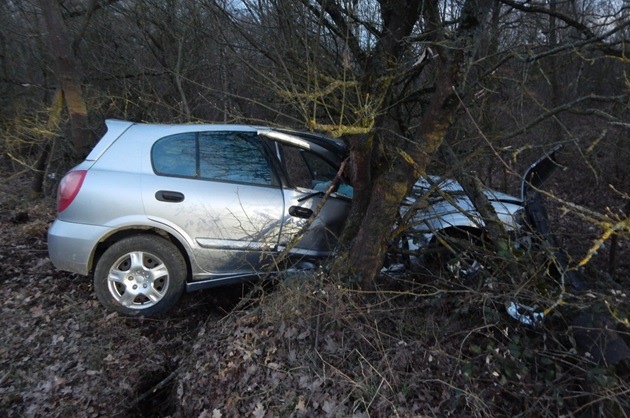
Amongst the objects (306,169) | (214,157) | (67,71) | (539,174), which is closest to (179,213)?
(214,157)

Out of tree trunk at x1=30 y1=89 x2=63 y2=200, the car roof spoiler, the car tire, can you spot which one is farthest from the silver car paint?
tree trunk at x1=30 y1=89 x2=63 y2=200

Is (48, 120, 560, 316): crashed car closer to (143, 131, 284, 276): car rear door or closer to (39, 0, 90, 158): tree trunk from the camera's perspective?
(143, 131, 284, 276): car rear door

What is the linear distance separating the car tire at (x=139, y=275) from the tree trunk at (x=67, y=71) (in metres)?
3.15

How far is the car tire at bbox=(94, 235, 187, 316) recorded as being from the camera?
4234mm

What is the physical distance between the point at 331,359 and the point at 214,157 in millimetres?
2218

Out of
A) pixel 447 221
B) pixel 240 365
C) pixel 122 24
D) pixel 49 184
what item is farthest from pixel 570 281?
pixel 122 24

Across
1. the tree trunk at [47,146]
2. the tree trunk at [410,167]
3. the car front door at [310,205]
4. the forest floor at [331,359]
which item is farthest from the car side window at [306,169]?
the tree trunk at [47,146]

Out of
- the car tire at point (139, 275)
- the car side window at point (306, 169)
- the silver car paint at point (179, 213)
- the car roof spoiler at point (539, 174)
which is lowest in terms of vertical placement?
the car tire at point (139, 275)

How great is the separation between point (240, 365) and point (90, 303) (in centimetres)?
203

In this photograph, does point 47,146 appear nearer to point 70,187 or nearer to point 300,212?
point 70,187

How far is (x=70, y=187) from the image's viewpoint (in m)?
4.21

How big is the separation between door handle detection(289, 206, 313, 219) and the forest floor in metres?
0.79

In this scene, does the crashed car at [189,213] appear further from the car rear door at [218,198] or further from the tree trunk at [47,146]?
the tree trunk at [47,146]

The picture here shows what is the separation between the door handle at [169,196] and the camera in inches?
166
